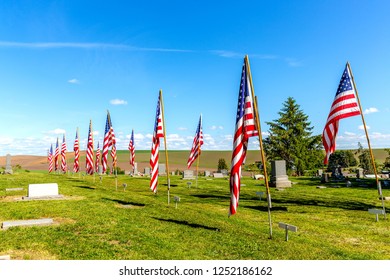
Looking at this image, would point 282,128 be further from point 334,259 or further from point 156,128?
point 334,259

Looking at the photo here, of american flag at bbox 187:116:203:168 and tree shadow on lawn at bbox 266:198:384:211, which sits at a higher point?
american flag at bbox 187:116:203:168

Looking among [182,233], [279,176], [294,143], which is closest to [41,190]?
[182,233]

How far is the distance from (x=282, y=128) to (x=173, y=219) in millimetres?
56100

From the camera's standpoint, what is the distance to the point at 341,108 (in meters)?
15.2

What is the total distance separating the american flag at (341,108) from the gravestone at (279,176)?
1776cm

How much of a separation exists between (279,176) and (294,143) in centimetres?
3325

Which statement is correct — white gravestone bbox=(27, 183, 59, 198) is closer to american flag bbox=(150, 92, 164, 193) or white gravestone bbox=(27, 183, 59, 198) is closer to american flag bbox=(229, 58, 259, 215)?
american flag bbox=(150, 92, 164, 193)

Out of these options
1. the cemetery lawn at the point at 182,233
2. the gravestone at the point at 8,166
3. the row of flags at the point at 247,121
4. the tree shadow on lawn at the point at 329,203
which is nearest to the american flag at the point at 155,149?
the row of flags at the point at 247,121

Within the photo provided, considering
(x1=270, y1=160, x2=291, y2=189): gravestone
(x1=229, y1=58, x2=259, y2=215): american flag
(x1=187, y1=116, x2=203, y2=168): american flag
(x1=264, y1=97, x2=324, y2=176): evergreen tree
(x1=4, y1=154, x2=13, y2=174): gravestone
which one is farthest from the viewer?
(x1=264, y1=97, x2=324, y2=176): evergreen tree

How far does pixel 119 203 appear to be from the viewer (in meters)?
19.6

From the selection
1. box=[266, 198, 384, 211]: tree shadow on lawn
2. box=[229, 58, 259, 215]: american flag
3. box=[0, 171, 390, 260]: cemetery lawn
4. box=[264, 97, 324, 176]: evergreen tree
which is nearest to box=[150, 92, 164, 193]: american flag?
box=[0, 171, 390, 260]: cemetery lawn

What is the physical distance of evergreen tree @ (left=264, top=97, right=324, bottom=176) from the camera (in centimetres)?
6303

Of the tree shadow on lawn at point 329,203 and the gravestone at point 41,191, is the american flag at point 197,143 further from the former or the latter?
the gravestone at point 41,191

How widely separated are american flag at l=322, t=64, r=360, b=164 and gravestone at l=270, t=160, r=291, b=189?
17763 mm
